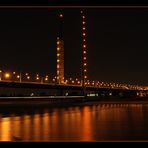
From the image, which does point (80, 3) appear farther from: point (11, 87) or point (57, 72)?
point (57, 72)

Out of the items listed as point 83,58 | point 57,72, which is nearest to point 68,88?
point 83,58

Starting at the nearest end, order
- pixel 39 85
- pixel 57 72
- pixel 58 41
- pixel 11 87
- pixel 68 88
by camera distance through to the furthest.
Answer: pixel 11 87 → pixel 39 85 → pixel 68 88 → pixel 57 72 → pixel 58 41

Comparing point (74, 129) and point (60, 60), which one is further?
point (60, 60)

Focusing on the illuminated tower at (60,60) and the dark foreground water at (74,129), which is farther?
the illuminated tower at (60,60)

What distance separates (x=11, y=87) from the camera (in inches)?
1799

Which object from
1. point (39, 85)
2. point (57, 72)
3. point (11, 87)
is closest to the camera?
point (11, 87)

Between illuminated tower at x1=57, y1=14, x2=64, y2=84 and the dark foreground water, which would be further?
illuminated tower at x1=57, y1=14, x2=64, y2=84

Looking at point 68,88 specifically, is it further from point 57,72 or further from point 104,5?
point 104,5
